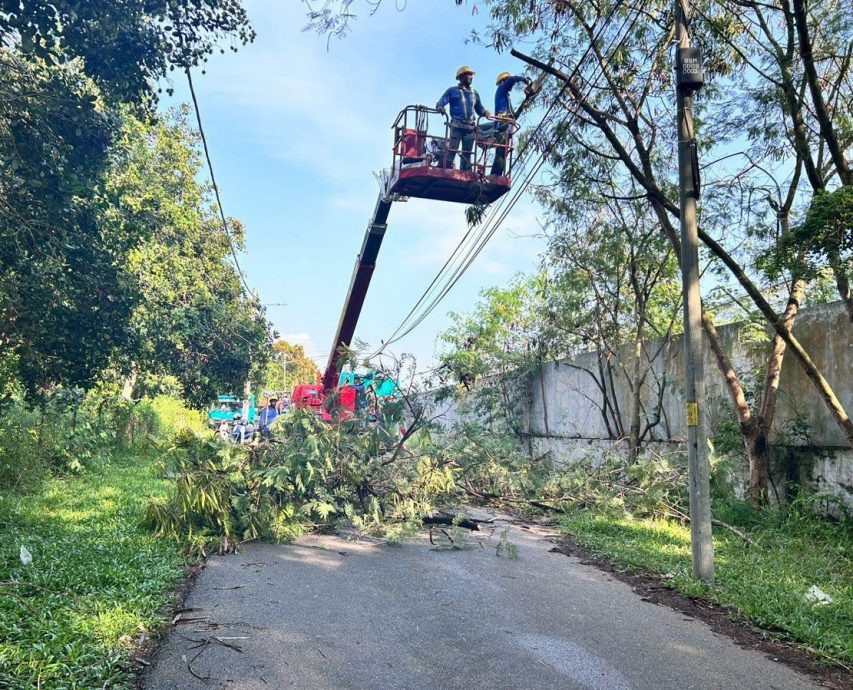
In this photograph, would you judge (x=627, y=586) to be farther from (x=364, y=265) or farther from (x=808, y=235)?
(x=364, y=265)

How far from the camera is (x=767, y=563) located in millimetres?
7434

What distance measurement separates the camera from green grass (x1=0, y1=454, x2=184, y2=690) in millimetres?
3877

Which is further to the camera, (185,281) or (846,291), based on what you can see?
(185,281)

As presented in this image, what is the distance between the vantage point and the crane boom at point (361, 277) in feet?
40.2

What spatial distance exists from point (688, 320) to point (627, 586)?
2898 millimetres

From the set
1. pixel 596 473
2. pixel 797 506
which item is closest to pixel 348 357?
pixel 596 473

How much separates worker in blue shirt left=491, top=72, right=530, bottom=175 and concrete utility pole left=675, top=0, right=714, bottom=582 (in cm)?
330

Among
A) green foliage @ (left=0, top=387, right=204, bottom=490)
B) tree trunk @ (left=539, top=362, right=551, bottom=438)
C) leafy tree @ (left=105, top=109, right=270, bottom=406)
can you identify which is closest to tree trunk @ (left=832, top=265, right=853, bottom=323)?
green foliage @ (left=0, top=387, right=204, bottom=490)

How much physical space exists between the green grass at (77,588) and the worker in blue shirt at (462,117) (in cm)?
688

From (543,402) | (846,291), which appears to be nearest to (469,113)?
(846,291)

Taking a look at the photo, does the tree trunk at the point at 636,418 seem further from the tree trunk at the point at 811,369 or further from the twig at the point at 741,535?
the tree trunk at the point at 811,369

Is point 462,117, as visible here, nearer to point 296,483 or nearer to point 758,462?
point 296,483

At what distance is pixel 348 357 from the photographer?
10.3 metres

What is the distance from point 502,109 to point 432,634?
8.18 meters
